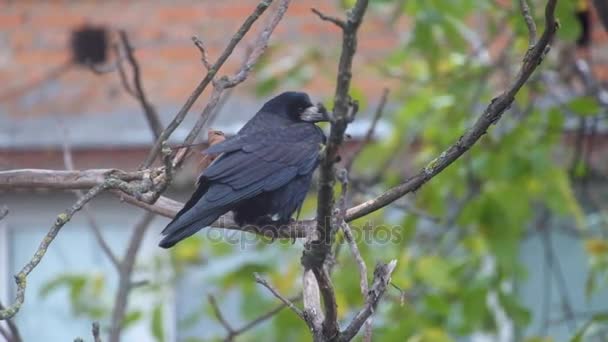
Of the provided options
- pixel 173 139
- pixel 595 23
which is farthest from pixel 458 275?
pixel 595 23

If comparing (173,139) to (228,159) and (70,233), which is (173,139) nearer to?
(70,233)

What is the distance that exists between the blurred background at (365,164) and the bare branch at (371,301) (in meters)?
1.62

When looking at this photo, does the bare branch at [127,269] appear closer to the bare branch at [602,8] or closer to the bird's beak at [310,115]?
the bird's beak at [310,115]

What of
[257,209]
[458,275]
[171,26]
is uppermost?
[171,26]

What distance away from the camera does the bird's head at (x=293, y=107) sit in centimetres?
371

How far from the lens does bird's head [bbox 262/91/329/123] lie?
12.2 ft

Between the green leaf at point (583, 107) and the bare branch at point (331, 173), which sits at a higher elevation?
the green leaf at point (583, 107)

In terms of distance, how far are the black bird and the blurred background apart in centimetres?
29

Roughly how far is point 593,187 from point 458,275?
2250mm

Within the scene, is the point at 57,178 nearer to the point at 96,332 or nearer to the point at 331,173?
the point at 96,332

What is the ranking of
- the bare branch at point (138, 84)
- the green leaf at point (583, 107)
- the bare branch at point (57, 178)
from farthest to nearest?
the green leaf at point (583, 107) → the bare branch at point (138, 84) → the bare branch at point (57, 178)

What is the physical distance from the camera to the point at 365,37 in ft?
21.9

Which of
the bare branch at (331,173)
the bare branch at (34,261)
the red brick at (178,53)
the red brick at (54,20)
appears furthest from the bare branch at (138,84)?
the red brick at (54,20)

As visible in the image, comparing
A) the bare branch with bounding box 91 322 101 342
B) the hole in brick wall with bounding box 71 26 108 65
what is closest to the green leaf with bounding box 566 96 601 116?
the bare branch with bounding box 91 322 101 342
